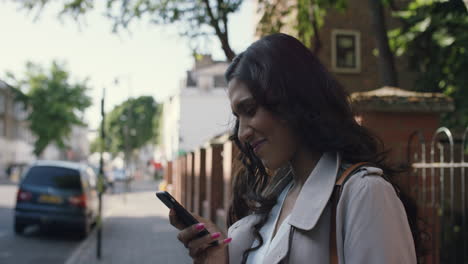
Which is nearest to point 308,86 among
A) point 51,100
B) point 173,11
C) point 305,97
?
point 305,97

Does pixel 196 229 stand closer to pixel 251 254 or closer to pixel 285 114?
pixel 251 254

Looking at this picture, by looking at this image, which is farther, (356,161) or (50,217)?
(50,217)

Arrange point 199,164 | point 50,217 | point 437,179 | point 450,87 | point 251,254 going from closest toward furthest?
point 251,254 < point 437,179 < point 450,87 < point 199,164 < point 50,217

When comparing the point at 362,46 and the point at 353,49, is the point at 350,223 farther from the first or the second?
the point at 362,46

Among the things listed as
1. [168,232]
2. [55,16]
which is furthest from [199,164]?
[55,16]

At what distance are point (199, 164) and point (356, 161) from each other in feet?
32.9

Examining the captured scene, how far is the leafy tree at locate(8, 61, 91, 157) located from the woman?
54.5 m

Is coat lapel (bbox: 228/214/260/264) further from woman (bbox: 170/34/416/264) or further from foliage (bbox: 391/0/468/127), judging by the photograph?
foliage (bbox: 391/0/468/127)

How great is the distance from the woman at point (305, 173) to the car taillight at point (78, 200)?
1130cm

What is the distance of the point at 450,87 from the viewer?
9227 millimetres

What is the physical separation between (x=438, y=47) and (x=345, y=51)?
8860 mm

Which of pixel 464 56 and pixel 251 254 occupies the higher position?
pixel 464 56

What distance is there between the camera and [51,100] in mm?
53719

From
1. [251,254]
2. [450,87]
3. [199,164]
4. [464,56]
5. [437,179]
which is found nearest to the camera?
[251,254]
